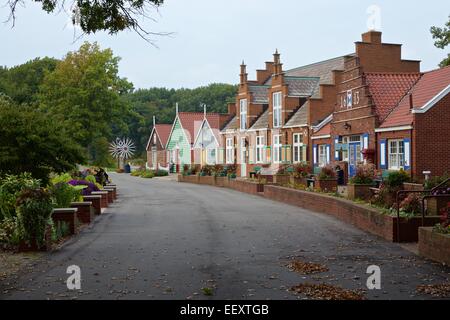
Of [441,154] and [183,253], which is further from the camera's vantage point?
[441,154]

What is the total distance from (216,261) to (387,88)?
23.3 meters

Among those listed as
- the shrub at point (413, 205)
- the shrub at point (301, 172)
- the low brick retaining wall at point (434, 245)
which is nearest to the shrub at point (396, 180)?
the shrub at point (413, 205)

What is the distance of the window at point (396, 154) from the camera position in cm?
2794

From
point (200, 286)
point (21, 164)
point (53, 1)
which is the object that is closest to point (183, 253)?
point (200, 286)

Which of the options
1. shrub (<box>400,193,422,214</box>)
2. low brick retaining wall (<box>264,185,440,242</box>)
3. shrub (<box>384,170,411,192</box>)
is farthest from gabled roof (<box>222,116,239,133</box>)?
shrub (<box>400,193,422,214</box>)

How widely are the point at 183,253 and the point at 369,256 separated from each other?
3696 millimetres

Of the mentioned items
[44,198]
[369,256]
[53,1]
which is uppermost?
[53,1]

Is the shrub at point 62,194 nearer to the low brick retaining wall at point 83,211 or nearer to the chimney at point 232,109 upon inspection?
the low brick retaining wall at point 83,211

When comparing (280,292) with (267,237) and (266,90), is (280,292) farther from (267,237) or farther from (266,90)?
(266,90)

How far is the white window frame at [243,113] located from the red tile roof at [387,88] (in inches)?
801

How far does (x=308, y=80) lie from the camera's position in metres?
45.8

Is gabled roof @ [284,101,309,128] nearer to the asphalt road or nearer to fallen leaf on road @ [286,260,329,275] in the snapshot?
the asphalt road

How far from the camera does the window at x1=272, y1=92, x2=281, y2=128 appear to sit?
Result: 45062 millimetres

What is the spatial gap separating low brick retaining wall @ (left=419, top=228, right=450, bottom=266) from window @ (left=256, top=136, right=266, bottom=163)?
35897mm
